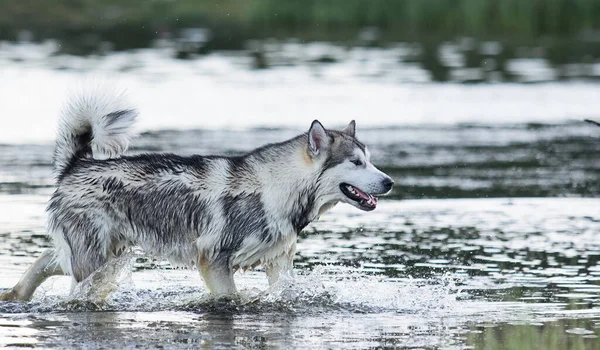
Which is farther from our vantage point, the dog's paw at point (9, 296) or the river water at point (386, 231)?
the dog's paw at point (9, 296)

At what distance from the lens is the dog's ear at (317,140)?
26.9ft

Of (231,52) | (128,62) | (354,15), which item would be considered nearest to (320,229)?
(128,62)

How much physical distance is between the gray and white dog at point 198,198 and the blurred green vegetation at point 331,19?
2254 cm

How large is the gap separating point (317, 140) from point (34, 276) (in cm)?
224

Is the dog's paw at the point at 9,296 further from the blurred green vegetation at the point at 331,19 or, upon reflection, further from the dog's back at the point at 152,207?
the blurred green vegetation at the point at 331,19

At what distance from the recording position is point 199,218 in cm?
852

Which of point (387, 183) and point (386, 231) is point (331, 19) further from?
point (387, 183)

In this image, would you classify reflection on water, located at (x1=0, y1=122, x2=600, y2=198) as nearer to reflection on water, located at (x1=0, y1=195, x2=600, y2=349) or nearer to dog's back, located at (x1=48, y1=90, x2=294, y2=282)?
reflection on water, located at (x1=0, y1=195, x2=600, y2=349)

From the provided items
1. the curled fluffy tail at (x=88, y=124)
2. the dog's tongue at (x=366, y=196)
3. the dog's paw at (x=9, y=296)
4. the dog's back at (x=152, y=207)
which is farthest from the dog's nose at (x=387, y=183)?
the dog's paw at (x=9, y=296)

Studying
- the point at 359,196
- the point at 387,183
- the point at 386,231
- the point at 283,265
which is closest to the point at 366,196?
the point at 359,196

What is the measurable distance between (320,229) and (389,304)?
3145 mm

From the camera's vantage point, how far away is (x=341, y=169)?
8.27 meters

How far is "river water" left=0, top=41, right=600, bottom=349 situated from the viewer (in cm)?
770

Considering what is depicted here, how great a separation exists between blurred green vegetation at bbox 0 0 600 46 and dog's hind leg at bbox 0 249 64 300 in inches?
884
